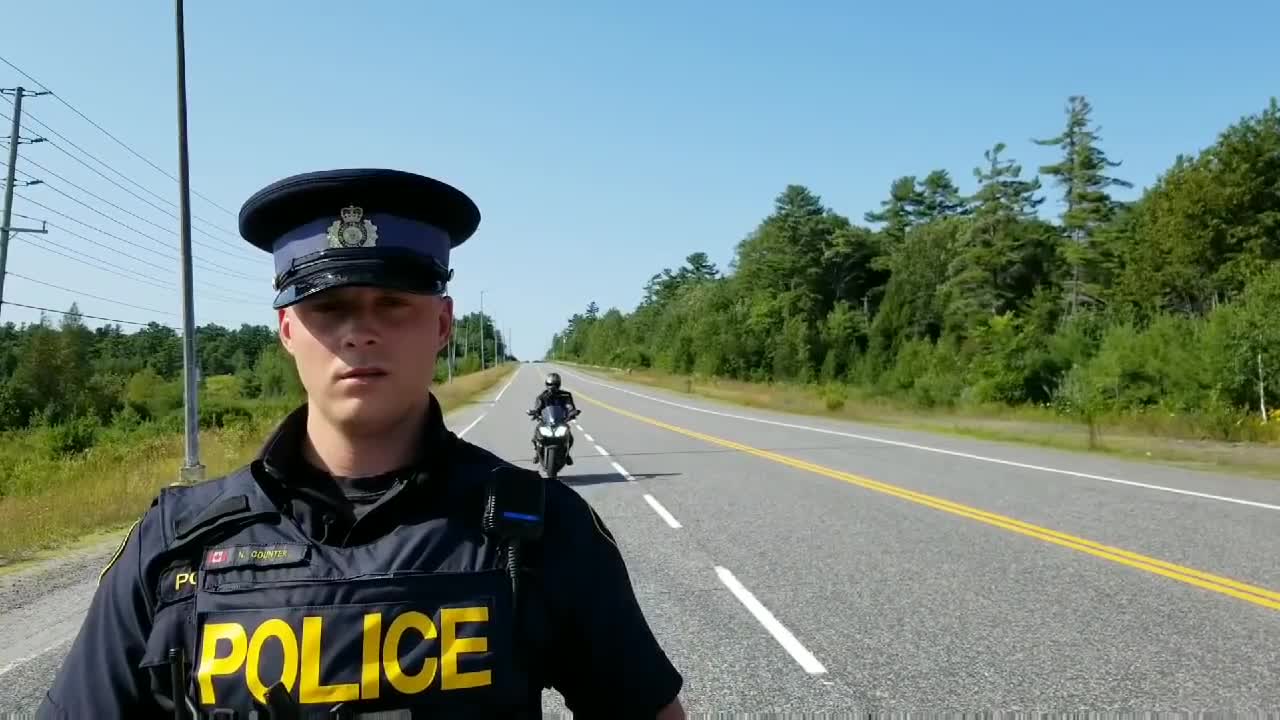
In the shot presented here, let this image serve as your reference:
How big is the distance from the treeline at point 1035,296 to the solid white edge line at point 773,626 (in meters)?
19.9

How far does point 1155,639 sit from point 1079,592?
1262mm

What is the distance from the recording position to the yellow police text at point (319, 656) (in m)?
1.53

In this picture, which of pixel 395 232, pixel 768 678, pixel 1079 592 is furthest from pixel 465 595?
pixel 1079 592

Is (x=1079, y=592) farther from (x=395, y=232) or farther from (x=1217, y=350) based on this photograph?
(x=1217, y=350)

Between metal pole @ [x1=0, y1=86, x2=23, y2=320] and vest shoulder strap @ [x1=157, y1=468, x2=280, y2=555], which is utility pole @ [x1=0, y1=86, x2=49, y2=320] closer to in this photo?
metal pole @ [x1=0, y1=86, x2=23, y2=320]

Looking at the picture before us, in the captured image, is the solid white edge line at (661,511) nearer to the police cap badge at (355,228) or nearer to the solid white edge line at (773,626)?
the solid white edge line at (773,626)

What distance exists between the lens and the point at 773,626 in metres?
6.06

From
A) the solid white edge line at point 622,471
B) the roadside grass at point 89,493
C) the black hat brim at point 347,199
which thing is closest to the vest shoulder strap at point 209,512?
the black hat brim at point 347,199

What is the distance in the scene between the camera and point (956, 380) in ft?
160

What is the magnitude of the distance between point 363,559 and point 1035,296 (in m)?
66.0

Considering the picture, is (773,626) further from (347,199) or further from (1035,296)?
(1035,296)

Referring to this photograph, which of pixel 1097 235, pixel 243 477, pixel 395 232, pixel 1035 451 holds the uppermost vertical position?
pixel 1097 235

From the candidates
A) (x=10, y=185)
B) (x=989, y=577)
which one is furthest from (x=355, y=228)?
(x=10, y=185)

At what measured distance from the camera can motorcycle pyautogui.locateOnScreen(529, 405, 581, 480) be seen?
13766 mm
